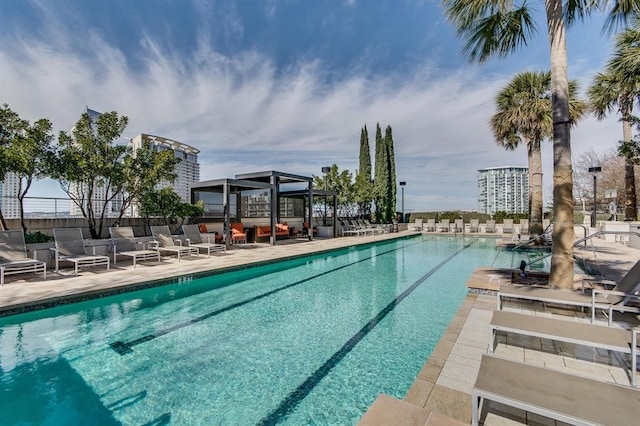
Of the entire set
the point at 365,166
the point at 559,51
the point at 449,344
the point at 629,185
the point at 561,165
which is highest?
the point at 365,166

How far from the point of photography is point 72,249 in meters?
7.61

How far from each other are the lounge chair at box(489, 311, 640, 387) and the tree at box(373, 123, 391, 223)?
2067 centimetres

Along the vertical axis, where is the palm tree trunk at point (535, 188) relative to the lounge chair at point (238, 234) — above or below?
above

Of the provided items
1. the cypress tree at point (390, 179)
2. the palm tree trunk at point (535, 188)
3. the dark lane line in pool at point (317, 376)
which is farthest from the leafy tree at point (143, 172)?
the cypress tree at point (390, 179)

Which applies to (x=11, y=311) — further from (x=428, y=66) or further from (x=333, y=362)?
(x=428, y=66)

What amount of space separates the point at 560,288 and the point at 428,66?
11323 mm

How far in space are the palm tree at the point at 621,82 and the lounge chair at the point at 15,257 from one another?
13.6 meters

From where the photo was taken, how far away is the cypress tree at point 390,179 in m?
24.5

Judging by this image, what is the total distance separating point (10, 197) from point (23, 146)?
6.31ft

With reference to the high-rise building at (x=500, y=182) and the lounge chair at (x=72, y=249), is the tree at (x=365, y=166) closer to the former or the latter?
the lounge chair at (x=72, y=249)

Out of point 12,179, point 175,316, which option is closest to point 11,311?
point 175,316

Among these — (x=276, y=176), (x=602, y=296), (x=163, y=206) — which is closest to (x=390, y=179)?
(x=276, y=176)

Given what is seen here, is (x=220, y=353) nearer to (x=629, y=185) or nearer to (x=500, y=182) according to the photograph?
(x=629, y=185)

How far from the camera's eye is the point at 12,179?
25.4 feet
